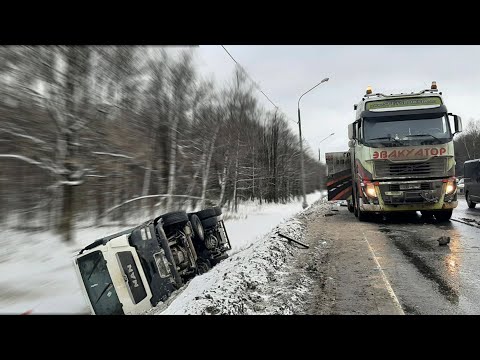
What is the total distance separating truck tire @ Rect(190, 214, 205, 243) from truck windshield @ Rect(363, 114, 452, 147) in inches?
241

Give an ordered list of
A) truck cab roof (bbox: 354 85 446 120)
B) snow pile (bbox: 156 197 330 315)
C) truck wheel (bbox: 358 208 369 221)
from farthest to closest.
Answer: truck wheel (bbox: 358 208 369 221) < truck cab roof (bbox: 354 85 446 120) < snow pile (bbox: 156 197 330 315)

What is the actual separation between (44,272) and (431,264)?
280 inches

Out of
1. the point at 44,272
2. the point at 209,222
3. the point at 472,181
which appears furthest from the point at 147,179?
the point at 472,181

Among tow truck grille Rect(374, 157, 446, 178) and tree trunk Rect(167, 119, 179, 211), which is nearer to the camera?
tow truck grille Rect(374, 157, 446, 178)

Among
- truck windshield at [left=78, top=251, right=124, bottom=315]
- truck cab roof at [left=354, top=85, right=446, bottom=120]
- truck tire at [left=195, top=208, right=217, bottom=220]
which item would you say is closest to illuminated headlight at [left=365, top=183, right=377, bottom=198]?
truck cab roof at [left=354, top=85, right=446, bottom=120]

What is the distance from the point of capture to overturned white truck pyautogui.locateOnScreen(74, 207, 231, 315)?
14.6 feet

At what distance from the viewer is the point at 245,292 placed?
4766mm

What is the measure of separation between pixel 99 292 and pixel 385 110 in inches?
372

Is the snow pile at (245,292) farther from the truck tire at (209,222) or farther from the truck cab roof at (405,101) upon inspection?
the truck cab roof at (405,101)

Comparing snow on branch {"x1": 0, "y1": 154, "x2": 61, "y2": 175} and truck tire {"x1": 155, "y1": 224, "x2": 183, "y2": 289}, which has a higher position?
snow on branch {"x1": 0, "y1": 154, "x2": 61, "y2": 175}

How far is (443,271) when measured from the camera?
5.65 meters

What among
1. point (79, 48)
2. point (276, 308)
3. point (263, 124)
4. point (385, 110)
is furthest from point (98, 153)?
point (263, 124)

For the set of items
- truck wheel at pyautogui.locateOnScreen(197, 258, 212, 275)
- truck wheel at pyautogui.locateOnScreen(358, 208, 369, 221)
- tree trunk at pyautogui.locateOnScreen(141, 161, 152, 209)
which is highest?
tree trunk at pyautogui.locateOnScreen(141, 161, 152, 209)

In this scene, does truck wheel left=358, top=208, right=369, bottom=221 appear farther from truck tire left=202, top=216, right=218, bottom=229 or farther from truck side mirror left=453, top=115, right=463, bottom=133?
truck tire left=202, top=216, right=218, bottom=229
